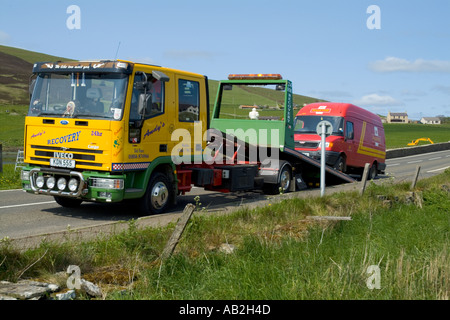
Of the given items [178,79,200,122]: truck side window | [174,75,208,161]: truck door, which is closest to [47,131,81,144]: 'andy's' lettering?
[174,75,208,161]: truck door

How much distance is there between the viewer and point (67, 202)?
1142 centimetres

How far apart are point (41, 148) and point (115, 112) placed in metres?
1.79

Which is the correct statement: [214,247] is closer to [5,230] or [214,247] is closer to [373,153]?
[5,230]

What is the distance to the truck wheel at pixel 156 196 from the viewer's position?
411 inches

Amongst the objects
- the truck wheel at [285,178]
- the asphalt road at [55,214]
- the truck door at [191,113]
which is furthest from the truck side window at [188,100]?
the truck wheel at [285,178]

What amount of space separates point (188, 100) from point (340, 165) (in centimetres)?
954

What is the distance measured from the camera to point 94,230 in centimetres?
795

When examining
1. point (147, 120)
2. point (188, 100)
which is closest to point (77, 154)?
point (147, 120)

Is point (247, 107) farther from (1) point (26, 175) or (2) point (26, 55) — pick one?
(2) point (26, 55)

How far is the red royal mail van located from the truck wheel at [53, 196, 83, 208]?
936 centimetres

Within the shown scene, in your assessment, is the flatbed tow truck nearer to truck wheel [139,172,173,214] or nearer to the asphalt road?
truck wheel [139,172,173,214]

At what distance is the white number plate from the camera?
9894 mm

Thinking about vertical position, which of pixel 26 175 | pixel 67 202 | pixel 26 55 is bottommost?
pixel 67 202

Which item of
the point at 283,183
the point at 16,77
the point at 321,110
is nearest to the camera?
the point at 283,183
